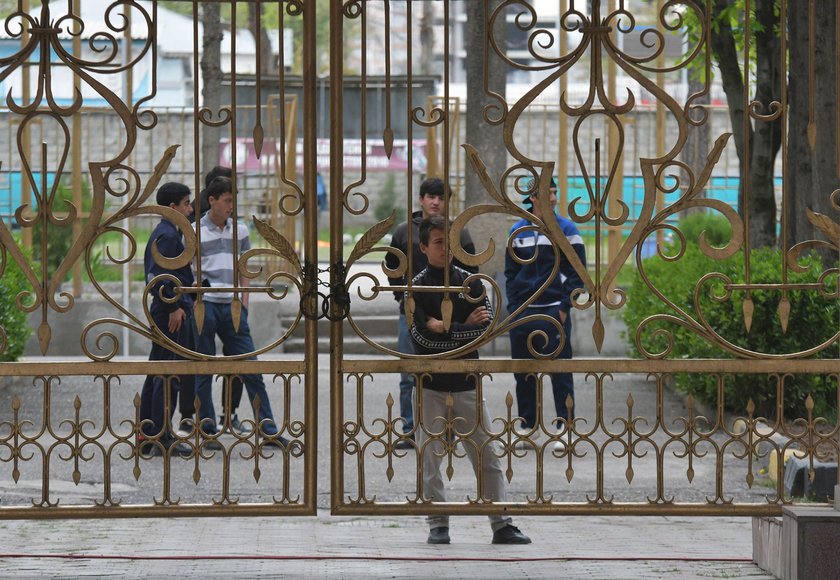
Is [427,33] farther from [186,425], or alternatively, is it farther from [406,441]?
[406,441]

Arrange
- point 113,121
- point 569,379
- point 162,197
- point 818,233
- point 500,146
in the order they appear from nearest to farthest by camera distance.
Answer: point 162,197 → point 569,379 → point 818,233 → point 500,146 → point 113,121

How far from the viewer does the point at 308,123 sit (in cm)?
551

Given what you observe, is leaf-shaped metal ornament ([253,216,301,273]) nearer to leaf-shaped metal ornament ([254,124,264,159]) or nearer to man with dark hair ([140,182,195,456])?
leaf-shaped metal ornament ([254,124,264,159])

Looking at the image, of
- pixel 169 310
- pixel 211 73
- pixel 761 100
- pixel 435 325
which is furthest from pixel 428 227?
pixel 211 73

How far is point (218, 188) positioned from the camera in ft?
28.2

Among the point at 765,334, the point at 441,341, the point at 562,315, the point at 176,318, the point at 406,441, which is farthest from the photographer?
the point at 765,334

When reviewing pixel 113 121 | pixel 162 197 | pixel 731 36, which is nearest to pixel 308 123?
pixel 162 197

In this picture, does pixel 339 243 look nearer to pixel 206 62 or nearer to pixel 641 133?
pixel 206 62

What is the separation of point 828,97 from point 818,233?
169 cm

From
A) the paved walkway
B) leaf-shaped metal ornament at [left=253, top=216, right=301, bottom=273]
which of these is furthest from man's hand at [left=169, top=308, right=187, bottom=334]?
leaf-shaped metal ornament at [left=253, top=216, right=301, bottom=273]

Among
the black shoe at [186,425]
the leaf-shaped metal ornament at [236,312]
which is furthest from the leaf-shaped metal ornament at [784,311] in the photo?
the black shoe at [186,425]

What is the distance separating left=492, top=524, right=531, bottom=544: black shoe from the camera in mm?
6699

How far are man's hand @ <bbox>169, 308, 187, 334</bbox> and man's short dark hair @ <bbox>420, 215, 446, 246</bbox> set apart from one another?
2.79 meters

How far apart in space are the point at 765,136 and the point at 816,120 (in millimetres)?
2453
